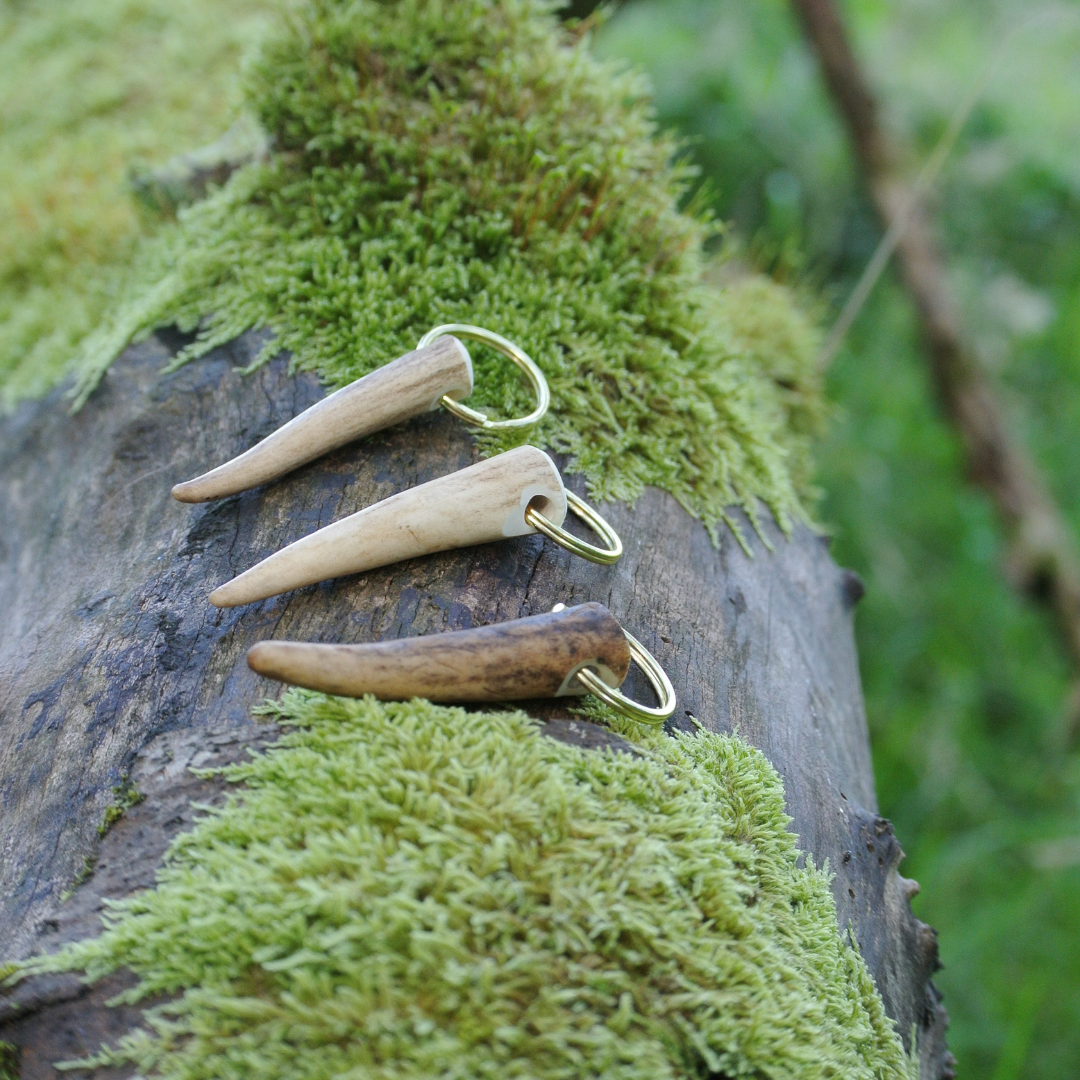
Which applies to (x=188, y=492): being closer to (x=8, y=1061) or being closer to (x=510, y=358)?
(x=510, y=358)

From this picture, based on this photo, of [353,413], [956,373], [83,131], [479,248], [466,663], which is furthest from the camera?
[956,373]

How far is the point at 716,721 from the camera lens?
5.07ft

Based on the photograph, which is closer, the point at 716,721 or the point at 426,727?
the point at 426,727

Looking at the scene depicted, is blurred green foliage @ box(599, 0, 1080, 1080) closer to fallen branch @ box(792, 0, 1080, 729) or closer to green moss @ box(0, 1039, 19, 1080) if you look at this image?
fallen branch @ box(792, 0, 1080, 729)

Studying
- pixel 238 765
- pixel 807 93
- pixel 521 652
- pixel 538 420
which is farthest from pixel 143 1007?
pixel 807 93

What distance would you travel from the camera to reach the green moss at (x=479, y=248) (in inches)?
77.5

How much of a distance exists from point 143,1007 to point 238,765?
1.01 feet

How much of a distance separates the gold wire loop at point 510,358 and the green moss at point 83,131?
1048 mm

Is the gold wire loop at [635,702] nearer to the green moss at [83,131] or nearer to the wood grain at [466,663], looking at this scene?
the wood grain at [466,663]

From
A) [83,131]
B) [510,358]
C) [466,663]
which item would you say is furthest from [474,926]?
[83,131]

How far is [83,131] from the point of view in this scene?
3.29m

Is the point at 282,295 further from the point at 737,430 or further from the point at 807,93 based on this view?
the point at 807,93

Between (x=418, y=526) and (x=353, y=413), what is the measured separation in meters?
0.30

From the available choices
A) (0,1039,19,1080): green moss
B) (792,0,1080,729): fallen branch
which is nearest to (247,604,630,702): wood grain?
(0,1039,19,1080): green moss
